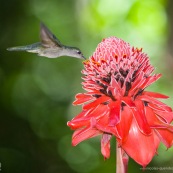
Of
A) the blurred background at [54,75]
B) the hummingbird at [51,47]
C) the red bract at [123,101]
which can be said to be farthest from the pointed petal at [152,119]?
the blurred background at [54,75]

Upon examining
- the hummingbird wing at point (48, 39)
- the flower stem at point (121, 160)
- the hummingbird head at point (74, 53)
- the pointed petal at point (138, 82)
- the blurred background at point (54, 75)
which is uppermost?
the blurred background at point (54, 75)

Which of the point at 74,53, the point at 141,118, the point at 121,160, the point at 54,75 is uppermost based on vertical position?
the point at 54,75

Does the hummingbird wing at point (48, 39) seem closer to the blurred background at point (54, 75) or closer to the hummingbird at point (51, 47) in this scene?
the hummingbird at point (51, 47)

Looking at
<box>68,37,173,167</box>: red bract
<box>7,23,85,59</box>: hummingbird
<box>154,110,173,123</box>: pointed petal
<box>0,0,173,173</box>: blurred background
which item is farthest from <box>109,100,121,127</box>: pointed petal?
<box>0,0,173,173</box>: blurred background

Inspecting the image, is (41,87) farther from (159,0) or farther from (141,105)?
(141,105)

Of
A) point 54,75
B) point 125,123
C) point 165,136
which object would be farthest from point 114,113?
point 54,75

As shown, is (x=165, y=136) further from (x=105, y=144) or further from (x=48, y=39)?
(x=48, y=39)

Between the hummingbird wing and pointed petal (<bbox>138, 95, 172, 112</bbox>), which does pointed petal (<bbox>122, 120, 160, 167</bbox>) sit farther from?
the hummingbird wing
